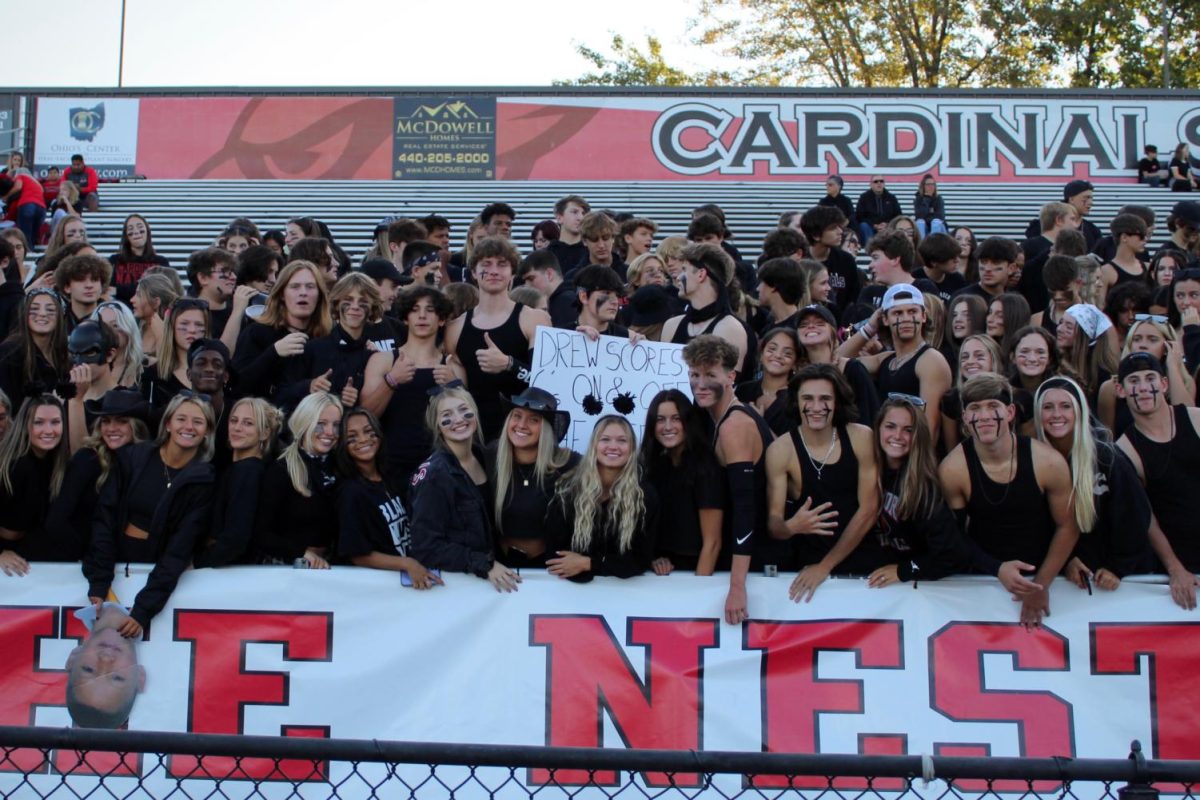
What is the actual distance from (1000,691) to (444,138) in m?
16.5

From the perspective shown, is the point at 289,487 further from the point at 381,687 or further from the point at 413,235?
the point at 413,235

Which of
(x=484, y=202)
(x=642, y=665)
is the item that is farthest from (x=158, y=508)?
(x=484, y=202)

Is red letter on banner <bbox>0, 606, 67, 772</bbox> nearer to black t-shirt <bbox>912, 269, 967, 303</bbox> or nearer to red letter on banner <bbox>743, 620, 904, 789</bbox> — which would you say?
red letter on banner <bbox>743, 620, 904, 789</bbox>

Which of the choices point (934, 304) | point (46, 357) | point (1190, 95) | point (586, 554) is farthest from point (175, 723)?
point (1190, 95)

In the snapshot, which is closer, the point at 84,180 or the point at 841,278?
the point at 841,278

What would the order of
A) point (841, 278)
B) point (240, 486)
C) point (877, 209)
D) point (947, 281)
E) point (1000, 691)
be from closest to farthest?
point (1000, 691) < point (240, 486) < point (947, 281) < point (841, 278) < point (877, 209)

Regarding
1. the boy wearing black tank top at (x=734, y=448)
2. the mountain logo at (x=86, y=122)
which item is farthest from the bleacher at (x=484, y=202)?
the boy wearing black tank top at (x=734, y=448)

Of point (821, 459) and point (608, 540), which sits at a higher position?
point (821, 459)

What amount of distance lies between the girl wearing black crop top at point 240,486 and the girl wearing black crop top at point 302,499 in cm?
6

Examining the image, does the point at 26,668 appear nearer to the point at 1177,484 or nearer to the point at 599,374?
the point at 599,374

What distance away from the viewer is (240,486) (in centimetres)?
518

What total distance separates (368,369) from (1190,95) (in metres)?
17.0

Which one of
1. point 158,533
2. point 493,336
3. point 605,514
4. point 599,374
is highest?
point 493,336

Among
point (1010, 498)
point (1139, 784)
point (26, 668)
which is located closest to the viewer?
point (1139, 784)
